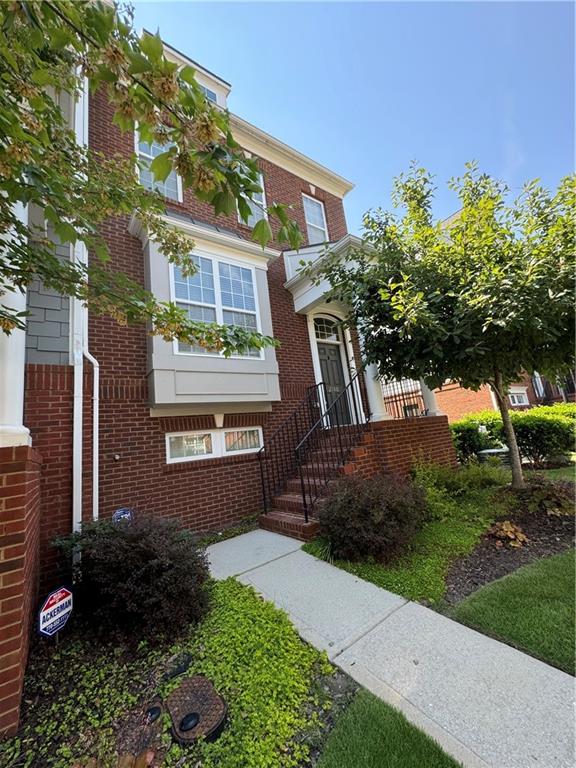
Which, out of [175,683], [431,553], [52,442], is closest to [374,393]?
[431,553]

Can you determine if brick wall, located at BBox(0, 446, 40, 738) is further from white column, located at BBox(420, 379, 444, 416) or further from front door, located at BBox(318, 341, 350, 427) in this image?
white column, located at BBox(420, 379, 444, 416)

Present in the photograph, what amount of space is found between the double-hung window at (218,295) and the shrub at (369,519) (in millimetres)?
2821

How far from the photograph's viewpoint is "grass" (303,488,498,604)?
131 inches

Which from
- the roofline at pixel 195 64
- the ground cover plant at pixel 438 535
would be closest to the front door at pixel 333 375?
the ground cover plant at pixel 438 535

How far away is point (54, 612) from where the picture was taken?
2.54 meters

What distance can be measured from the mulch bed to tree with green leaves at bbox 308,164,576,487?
111 cm

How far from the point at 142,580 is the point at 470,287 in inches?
206

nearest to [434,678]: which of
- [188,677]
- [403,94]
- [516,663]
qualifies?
[516,663]

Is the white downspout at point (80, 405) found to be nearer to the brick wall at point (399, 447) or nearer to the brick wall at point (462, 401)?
the brick wall at point (399, 447)

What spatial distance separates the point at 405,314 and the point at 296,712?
408 cm

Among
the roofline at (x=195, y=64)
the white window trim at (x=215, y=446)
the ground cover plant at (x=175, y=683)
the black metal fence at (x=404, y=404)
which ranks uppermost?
the roofline at (x=195, y=64)

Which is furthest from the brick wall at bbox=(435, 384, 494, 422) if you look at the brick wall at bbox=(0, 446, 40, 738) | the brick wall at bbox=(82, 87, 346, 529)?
the brick wall at bbox=(0, 446, 40, 738)

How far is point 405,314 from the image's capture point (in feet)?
14.3

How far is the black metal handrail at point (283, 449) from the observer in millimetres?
6133
